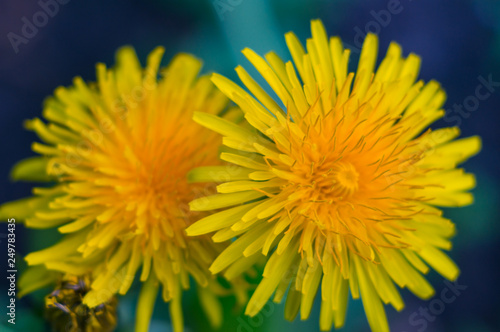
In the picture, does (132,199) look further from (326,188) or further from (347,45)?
(347,45)

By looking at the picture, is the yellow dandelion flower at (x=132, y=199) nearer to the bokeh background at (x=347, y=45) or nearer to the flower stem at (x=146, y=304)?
the flower stem at (x=146, y=304)

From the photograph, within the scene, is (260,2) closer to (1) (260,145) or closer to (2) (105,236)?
(1) (260,145)

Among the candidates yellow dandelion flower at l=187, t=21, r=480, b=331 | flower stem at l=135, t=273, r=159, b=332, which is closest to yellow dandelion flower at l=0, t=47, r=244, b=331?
flower stem at l=135, t=273, r=159, b=332

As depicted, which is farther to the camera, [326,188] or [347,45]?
[347,45]

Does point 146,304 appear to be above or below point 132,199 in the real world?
below

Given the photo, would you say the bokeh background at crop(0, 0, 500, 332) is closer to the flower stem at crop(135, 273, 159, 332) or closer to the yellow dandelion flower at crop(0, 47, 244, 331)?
the yellow dandelion flower at crop(0, 47, 244, 331)

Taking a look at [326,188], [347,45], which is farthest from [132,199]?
[347,45]
